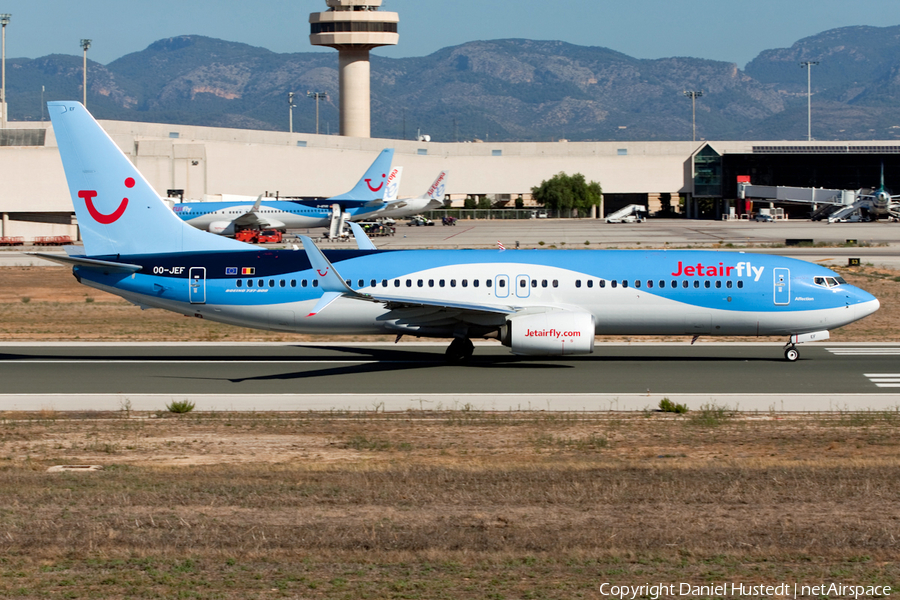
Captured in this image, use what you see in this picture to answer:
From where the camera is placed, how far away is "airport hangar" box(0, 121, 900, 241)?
15277 cm

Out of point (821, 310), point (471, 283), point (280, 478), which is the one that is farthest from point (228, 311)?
point (821, 310)

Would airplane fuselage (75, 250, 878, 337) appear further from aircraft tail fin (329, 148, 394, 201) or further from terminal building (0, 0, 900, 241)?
terminal building (0, 0, 900, 241)

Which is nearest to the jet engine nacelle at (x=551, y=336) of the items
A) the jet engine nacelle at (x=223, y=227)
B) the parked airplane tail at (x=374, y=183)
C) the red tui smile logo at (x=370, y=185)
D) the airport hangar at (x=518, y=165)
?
the jet engine nacelle at (x=223, y=227)

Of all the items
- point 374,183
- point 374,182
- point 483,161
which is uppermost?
point 483,161

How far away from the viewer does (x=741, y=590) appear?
11.4 meters

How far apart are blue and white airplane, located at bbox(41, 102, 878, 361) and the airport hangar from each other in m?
102

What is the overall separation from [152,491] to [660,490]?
8389 mm

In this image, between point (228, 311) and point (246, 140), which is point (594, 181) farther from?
point (228, 311)

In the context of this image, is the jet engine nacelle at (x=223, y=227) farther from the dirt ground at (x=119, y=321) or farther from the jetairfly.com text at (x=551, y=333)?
the jetairfly.com text at (x=551, y=333)

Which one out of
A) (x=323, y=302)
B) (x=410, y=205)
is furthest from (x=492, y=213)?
(x=323, y=302)

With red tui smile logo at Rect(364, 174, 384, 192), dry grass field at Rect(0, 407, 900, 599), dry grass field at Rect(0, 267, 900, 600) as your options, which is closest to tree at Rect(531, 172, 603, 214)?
red tui smile logo at Rect(364, 174, 384, 192)

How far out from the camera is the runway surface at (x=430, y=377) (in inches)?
1017

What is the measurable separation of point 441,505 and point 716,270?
62.4ft

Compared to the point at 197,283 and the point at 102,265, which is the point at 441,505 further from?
the point at 102,265
